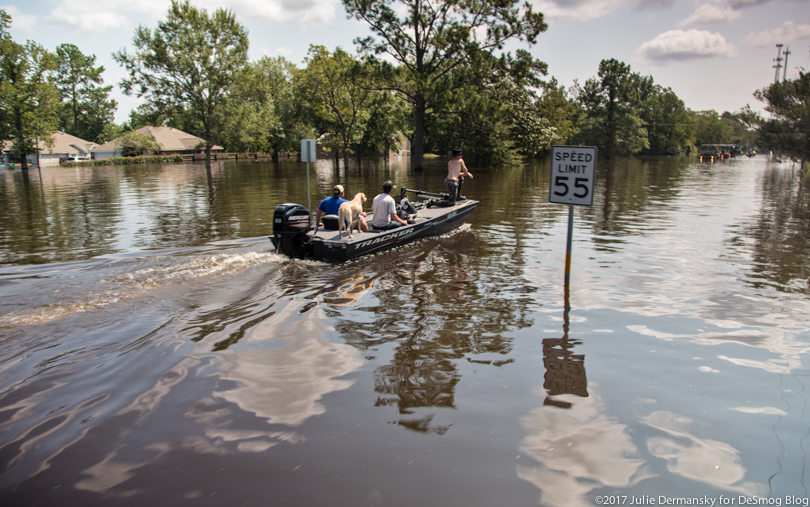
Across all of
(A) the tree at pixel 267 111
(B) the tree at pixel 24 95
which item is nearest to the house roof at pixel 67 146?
(B) the tree at pixel 24 95

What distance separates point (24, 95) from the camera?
52.0 m

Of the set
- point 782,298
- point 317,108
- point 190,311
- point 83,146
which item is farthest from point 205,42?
point 782,298

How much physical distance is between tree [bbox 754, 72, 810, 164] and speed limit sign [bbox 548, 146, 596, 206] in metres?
36.3

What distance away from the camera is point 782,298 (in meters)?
7.99

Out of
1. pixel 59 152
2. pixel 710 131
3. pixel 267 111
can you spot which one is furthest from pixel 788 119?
pixel 710 131

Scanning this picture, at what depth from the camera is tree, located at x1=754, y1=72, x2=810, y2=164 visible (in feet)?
111

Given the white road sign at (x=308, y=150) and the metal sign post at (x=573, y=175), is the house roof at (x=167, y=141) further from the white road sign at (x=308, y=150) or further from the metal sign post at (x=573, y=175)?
the metal sign post at (x=573, y=175)

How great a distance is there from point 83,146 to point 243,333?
3632 inches

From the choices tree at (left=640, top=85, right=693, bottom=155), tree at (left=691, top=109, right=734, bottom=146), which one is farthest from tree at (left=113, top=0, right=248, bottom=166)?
tree at (left=691, top=109, right=734, bottom=146)

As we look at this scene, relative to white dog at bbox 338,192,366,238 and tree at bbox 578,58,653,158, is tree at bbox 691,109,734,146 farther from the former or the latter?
white dog at bbox 338,192,366,238

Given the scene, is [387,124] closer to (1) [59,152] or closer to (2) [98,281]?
(2) [98,281]

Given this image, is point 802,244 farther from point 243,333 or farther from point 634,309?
point 243,333

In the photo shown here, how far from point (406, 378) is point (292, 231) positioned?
5.73 metres

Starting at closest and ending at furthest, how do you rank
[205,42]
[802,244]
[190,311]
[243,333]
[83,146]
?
[243,333], [190,311], [802,244], [205,42], [83,146]
